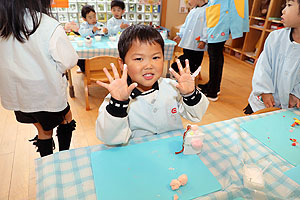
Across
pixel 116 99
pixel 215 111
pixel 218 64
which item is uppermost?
pixel 116 99

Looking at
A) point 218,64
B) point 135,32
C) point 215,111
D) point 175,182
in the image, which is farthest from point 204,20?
point 175,182

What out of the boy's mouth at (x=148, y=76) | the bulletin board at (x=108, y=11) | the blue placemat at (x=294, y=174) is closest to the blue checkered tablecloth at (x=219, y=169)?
the blue placemat at (x=294, y=174)

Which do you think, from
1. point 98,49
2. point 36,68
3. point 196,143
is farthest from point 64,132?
point 98,49

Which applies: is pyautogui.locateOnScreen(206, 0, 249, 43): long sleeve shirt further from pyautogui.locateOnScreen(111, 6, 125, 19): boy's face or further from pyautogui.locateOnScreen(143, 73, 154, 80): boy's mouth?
pyautogui.locateOnScreen(143, 73, 154, 80): boy's mouth

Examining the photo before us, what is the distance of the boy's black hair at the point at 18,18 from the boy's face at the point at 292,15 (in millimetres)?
1251

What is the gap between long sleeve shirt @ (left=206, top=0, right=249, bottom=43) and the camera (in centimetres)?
240

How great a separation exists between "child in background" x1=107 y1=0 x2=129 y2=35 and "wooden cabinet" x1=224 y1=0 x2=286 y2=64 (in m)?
2.49

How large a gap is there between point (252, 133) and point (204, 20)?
86.9 inches

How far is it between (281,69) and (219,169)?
86cm

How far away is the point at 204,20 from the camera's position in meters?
2.73

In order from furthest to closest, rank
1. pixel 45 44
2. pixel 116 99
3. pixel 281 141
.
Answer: pixel 45 44
pixel 281 141
pixel 116 99

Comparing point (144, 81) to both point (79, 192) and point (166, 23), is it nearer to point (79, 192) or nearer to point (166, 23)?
point (79, 192)

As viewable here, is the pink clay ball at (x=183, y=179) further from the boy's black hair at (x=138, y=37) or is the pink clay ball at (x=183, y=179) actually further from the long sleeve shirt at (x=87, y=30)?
the long sleeve shirt at (x=87, y=30)

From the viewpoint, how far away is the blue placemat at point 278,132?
0.79 metres
